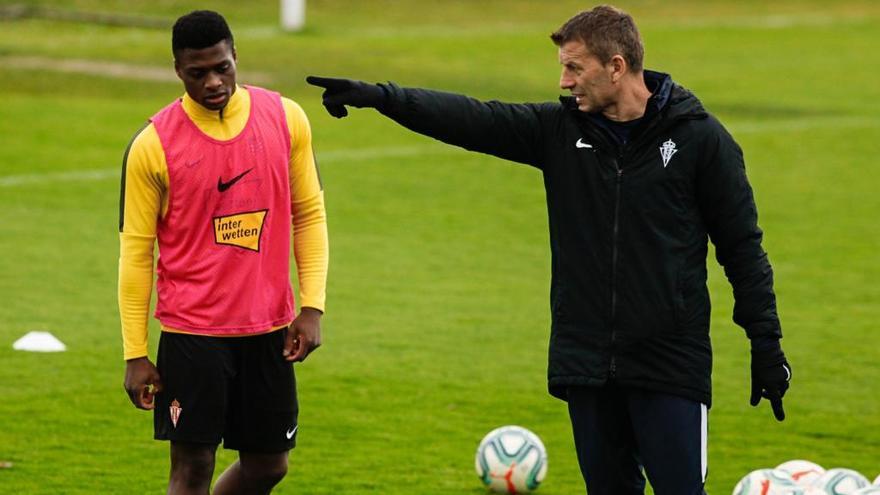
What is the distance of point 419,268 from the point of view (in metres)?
14.4

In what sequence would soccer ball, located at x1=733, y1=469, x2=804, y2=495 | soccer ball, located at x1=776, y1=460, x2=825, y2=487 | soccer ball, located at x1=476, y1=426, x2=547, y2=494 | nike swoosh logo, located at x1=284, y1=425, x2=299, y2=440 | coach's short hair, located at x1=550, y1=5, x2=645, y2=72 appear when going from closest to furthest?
1. coach's short hair, located at x1=550, y1=5, x2=645, y2=72
2. nike swoosh logo, located at x1=284, y1=425, x2=299, y2=440
3. soccer ball, located at x1=733, y1=469, x2=804, y2=495
4. soccer ball, located at x1=776, y1=460, x2=825, y2=487
5. soccer ball, located at x1=476, y1=426, x2=547, y2=494

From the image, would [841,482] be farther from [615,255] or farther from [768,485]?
[615,255]

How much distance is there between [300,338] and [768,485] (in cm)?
222

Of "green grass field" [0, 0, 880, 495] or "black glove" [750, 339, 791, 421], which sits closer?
"black glove" [750, 339, 791, 421]

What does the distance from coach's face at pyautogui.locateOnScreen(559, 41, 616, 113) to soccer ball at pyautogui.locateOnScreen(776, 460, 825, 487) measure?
8.10 ft

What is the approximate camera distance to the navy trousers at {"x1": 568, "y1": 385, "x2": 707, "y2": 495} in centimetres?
592

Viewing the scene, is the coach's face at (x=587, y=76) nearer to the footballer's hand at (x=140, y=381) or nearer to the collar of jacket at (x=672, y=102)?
the collar of jacket at (x=672, y=102)

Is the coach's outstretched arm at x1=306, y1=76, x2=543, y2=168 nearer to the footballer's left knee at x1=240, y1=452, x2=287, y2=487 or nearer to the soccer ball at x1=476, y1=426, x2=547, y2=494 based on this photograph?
the footballer's left knee at x1=240, y1=452, x2=287, y2=487

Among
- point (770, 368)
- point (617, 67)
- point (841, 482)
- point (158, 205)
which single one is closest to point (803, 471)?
point (841, 482)

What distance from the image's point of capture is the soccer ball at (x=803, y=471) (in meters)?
7.70

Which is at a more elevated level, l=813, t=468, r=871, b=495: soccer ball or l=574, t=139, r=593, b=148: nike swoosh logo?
l=574, t=139, r=593, b=148: nike swoosh logo

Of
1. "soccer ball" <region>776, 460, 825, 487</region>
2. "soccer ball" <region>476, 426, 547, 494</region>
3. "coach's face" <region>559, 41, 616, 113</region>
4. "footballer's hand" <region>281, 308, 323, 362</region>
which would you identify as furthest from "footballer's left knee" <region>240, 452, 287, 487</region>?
"soccer ball" <region>776, 460, 825, 487</region>

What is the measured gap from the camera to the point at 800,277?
14.4 metres

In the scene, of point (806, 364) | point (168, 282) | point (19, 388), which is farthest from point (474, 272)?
point (168, 282)
